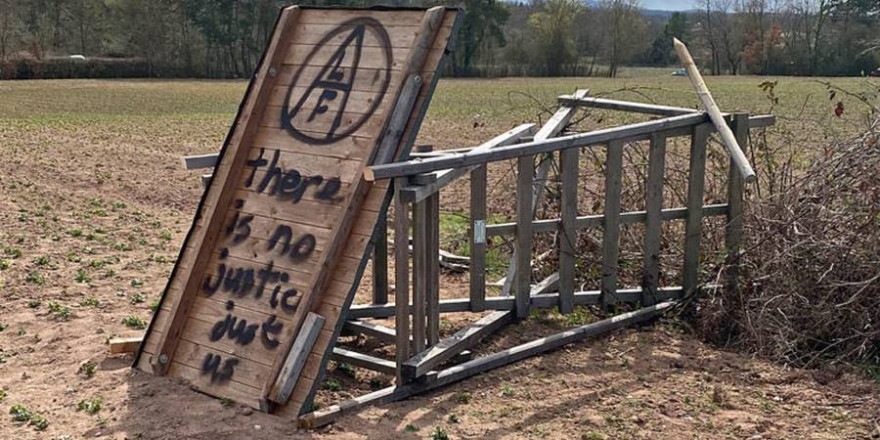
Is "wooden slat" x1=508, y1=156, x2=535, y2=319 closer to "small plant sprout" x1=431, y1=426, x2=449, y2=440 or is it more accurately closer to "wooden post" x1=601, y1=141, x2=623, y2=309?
"wooden post" x1=601, y1=141, x2=623, y2=309

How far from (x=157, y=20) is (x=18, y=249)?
68.3 metres

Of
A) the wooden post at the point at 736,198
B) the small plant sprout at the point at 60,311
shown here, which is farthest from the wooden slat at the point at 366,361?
the wooden post at the point at 736,198

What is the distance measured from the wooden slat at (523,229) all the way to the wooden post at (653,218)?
106cm

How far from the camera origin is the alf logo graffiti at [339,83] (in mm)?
5859

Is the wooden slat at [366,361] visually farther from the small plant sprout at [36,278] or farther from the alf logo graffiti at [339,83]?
the small plant sprout at [36,278]

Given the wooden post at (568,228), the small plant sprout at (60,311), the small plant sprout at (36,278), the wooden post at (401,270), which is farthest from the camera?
the small plant sprout at (36,278)

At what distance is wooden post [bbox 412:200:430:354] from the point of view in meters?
5.57

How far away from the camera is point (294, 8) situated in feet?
21.1

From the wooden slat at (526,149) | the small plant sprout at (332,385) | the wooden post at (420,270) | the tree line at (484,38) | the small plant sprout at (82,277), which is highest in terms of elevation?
the tree line at (484,38)

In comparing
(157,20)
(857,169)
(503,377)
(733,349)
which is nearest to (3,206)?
(503,377)

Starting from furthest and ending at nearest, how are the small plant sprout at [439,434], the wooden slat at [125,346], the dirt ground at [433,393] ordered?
1. the wooden slat at [125,346]
2. the dirt ground at [433,393]
3. the small plant sprout at [439,434]

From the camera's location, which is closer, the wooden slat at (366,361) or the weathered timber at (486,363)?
the weathered timber at (486,363)

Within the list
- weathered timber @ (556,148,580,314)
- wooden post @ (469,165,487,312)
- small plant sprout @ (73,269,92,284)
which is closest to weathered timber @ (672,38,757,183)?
weathered timber @ (556,148,580,314)

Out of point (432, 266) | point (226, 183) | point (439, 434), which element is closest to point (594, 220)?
point (432, 266)
